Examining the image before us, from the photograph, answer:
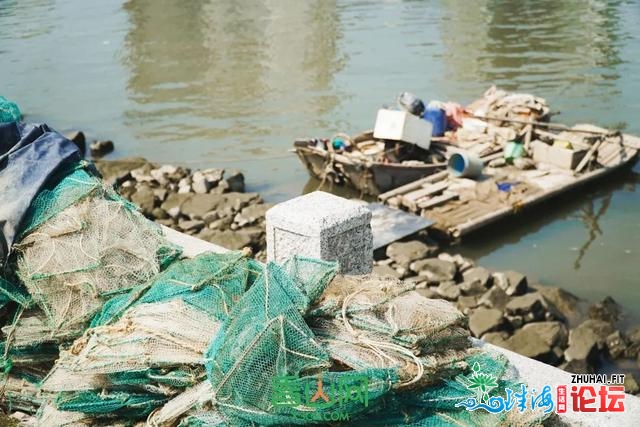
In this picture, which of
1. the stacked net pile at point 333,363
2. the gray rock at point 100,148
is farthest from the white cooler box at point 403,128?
the stacked net pile at point 333,363

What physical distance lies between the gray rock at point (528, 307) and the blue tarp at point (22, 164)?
6.67m

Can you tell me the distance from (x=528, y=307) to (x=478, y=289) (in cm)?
105

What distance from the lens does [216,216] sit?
1414 cm

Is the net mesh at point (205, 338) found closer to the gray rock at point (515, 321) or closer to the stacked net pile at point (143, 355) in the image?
the stacked net pile at point (143, 355)

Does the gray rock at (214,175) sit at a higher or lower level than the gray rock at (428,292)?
higher

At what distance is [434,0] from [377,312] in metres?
38.7

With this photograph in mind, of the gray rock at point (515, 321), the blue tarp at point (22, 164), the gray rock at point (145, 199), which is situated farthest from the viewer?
the gray rock at point (145, 199)

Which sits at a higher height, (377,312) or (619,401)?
(377,312)

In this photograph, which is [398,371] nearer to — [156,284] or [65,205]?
[156,284]

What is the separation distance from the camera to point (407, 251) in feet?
40.2

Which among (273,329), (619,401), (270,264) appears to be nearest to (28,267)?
(270,264)

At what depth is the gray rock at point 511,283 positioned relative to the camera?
10969 mm

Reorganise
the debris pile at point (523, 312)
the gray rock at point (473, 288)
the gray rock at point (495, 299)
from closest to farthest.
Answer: the debris pile at point (523, 312) < the gray rock at point (495, 299) < the gray rock at point (473, 288)

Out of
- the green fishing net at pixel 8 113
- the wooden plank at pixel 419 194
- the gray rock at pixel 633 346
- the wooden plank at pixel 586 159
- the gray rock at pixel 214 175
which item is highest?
the green fishing net at pixel 8 113
